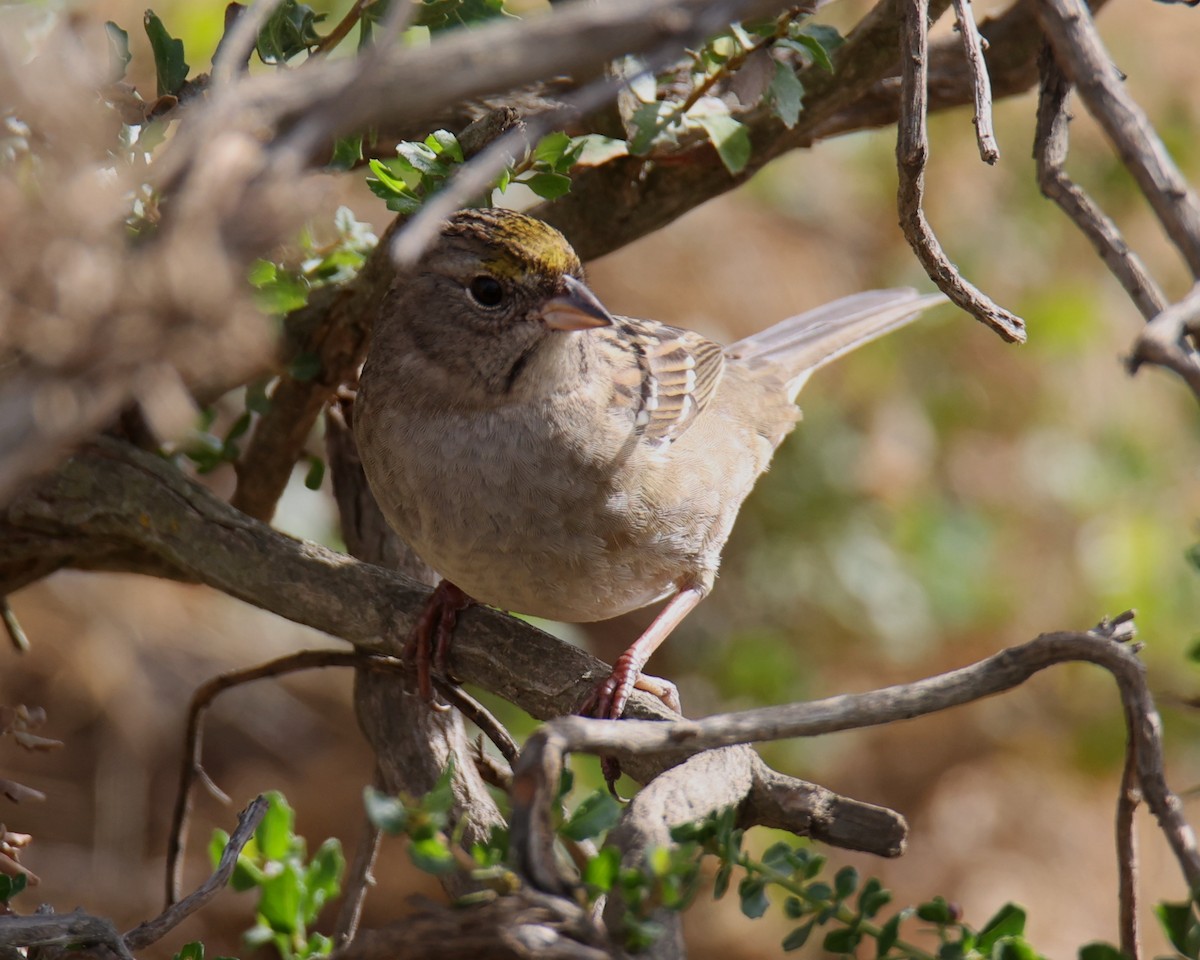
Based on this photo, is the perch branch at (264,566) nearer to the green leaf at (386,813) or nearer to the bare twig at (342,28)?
the bare twig at (342,28)

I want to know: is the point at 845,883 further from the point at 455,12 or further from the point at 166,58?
the point at 166,58

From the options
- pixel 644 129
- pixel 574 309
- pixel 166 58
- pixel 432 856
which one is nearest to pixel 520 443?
pixel 574 309

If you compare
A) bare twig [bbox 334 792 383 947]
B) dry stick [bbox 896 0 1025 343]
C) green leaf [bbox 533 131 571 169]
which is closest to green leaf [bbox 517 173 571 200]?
green leaf [bbox 533 131 571 169]

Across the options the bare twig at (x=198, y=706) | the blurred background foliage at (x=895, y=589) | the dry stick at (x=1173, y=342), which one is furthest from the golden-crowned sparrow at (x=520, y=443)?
the blurred background foliage at (x=895, y=589)

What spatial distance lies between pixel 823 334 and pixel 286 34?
1998 millimetres

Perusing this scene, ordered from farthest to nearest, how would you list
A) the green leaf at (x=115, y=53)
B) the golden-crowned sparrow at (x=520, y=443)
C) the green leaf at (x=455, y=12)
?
the golden-crowned sparrow at (x=520, y=443)
the green leaf at (x=455, y=12)
the green leaf at (x=115, y=53)

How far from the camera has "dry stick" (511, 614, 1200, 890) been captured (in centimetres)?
133

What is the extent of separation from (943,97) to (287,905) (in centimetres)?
232

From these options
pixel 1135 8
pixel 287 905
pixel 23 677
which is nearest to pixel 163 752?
pixel 23 677

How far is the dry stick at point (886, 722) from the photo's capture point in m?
1.33

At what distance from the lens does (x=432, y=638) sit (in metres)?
2.48

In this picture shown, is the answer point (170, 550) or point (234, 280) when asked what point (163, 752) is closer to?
point (170, 550)

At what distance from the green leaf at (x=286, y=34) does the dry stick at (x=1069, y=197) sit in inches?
47.8

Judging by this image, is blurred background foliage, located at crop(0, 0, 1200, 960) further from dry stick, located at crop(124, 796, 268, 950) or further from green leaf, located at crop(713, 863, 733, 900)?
green leaf, located at crop(713, 863, 733, 900)
